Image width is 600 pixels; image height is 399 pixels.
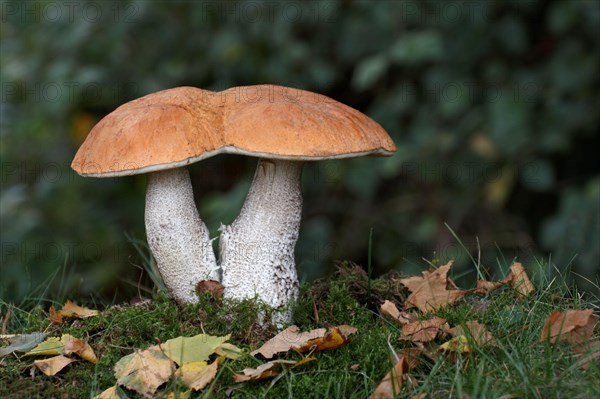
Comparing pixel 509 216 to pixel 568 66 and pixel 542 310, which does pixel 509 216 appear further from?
pixel 542 310

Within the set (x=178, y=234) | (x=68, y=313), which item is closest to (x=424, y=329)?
(x=178, y=234)

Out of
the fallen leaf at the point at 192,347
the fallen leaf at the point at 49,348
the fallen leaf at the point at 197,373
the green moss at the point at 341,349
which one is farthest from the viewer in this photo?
the fallen leaf at the point at 49,348

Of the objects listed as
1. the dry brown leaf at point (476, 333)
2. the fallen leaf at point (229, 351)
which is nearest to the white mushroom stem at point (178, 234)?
the fallen leaf at point (229, 351)

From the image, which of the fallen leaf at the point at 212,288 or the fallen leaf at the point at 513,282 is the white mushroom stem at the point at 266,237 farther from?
the fallen leaf at the point at 513,282

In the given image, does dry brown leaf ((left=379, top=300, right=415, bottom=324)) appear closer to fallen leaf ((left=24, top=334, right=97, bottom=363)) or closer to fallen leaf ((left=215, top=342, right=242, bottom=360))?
fallen leaf ((left=215, top=342, right=242, bottom=360))

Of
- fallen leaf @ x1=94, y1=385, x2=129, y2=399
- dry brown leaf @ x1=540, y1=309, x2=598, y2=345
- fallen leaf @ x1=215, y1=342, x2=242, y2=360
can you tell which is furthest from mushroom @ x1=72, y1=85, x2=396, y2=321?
dry brown leaf @ x1=540, y1=309, x2=598, y2=345

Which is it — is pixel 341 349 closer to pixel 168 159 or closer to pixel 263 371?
pixel 263 371

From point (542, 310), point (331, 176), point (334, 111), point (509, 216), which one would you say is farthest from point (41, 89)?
point (542, 310)
